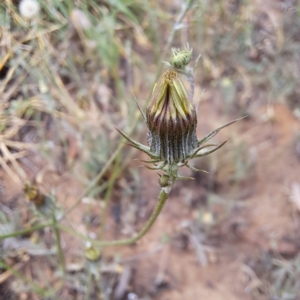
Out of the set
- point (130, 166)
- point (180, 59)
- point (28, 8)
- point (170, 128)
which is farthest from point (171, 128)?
point (130, 166)

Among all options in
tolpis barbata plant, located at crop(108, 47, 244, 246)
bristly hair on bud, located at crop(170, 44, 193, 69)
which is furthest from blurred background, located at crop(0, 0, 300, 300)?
tolpis barbata plant, located at crop(108, 47, 244, 246)

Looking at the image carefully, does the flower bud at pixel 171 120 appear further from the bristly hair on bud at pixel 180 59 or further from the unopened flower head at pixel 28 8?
the unopened flower head at pixel 28 8

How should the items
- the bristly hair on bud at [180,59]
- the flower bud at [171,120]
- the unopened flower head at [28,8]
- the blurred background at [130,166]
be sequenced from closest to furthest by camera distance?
the flower bud at [171,120] < the bristly hair on bud at [180,59] < the unopened flower head at [28,8] < the blurred background at [130,166]

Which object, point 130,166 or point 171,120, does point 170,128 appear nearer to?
point 171,120

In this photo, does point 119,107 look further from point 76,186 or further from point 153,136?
point 153,136

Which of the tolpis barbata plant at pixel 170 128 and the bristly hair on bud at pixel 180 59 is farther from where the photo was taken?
the bristly hair on bud at pixel 180 59

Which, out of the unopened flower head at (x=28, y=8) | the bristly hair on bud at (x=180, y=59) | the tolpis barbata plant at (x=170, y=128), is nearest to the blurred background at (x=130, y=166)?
the unopened flower head at (x=28, y=8)

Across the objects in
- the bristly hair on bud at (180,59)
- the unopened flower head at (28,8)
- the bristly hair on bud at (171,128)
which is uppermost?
the unopened flower head at (28,8)

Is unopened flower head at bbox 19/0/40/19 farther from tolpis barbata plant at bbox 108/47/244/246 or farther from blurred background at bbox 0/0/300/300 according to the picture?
tolpis barbata plant at bbox 108/47/244/246
